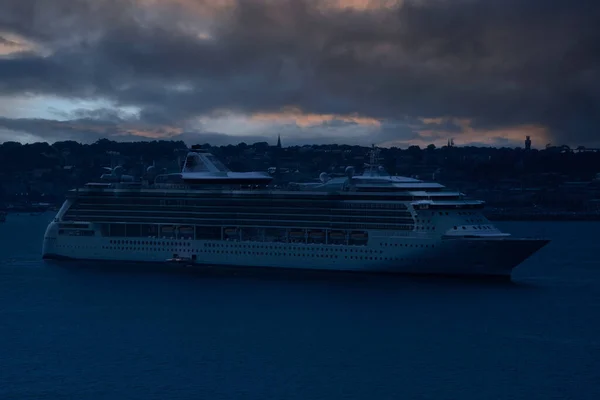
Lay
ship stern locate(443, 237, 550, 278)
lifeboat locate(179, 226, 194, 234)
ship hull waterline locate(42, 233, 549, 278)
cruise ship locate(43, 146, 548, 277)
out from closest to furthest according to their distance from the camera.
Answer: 1. ship stern locate(443, 237, 550, 278)
2. ship hull waterline locate(42, 233, 549, 278)
3. cruise ship locate(43, 146, 548, 277)
4. lifeboat locate(179, 226, 194, 234)

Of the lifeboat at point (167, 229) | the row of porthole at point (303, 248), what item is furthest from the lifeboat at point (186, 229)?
the row of porthole at point (303, 248)

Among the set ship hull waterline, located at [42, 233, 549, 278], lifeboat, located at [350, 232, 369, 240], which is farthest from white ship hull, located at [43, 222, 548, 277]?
lifeboat, located at [350, 232, 369, 240]

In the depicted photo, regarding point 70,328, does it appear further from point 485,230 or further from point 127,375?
point 485,230

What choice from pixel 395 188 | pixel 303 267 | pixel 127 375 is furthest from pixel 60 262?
pixel 127 375

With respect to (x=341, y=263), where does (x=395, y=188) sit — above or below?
above

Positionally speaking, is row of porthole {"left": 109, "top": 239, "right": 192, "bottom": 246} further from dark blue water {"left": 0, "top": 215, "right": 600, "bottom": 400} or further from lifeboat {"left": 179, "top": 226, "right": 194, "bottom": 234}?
dark blue water {"left": 0, "top": 215, "right": 600, "bottom": 400}

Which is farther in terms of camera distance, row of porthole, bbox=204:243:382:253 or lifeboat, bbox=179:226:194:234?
lifeboat, bbox=179:226:194:234
